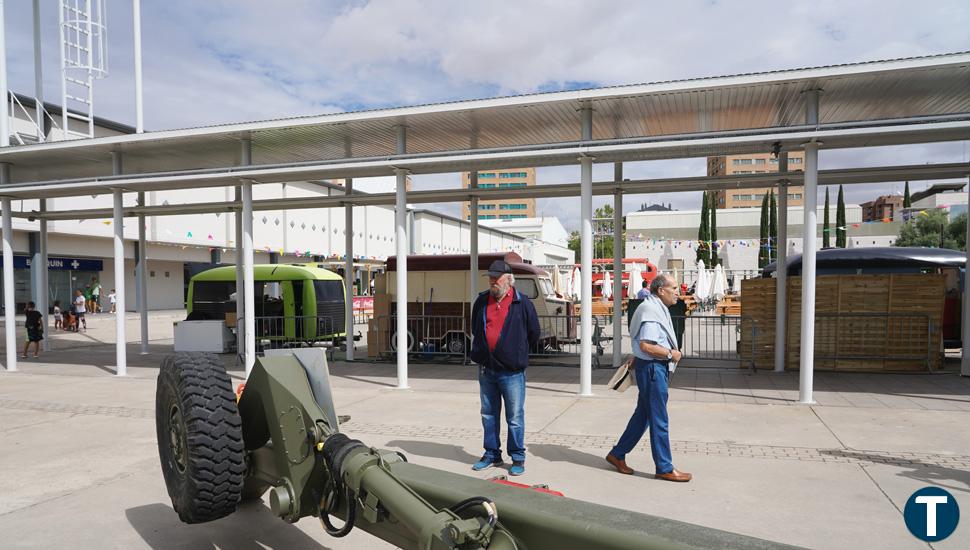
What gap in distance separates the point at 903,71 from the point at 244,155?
9.68m

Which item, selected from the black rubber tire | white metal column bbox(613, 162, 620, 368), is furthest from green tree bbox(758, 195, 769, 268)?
the black rubber tire

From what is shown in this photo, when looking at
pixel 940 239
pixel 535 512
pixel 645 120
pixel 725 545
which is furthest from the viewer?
pixel 940 239

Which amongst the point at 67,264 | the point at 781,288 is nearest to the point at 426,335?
the point at 781,288

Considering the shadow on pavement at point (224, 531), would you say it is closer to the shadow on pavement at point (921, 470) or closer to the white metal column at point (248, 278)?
the shadow on pavement at point (921, 470)

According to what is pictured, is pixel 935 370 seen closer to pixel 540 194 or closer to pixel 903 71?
pixel 903 71

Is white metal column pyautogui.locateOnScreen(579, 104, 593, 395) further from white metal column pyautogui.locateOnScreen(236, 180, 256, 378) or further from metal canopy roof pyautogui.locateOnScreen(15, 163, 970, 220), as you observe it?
white metal column pyautogui.locateOnScreen(236, 180, 256, 378)

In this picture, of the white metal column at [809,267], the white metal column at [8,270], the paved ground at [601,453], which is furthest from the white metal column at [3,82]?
the white metal column at [809,267]

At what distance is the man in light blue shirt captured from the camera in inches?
207

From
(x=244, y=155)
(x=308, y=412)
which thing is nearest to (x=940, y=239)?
(x=244, y=155)

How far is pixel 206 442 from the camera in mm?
3471

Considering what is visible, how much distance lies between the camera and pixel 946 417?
7.47 metres

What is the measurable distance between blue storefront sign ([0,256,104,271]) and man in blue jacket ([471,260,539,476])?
31473 millimetres

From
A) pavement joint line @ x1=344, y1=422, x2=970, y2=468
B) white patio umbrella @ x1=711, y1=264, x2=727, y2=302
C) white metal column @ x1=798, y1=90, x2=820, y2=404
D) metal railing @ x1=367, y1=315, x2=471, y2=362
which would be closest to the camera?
pavement joint line @ x1=344, y1=422, x2=970, y2=468

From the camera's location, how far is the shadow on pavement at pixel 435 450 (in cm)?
601
